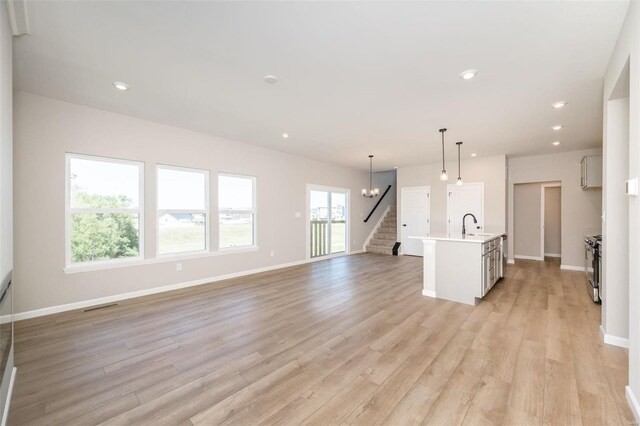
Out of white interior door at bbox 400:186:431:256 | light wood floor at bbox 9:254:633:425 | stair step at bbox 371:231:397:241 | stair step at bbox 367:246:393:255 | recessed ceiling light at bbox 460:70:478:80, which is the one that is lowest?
light wood floor at bbox 9:254:633:425

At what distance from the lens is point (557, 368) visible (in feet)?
7.58

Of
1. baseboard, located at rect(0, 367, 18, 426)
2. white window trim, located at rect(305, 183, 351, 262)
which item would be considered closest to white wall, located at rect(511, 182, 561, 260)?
white window trim, located at rect(305, 183, 351, 262)

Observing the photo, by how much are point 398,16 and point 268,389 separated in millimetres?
2974

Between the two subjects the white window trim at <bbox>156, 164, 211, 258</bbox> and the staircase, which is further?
the staircase

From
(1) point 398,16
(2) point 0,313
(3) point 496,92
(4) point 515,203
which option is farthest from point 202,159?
(4) point 515,203

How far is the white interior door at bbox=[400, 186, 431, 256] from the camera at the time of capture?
316 inches

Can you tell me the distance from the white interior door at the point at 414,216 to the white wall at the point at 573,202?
2791 mm

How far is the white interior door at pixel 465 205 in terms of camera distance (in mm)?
7094

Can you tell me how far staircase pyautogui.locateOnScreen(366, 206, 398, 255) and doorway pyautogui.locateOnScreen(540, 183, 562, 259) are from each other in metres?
4.22

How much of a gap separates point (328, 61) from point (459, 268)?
11.1 feet

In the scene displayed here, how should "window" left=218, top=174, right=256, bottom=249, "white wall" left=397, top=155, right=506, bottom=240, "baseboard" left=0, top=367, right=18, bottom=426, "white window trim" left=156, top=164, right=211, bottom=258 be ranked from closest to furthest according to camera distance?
1. "baseboard" left=0, top=367, right=18, bottom=426
2. "white window trim" left=156, top=164, right=211, bottom=258
3. "window" left=218, top=174, right=256, bottom=249
4. "white wall" left=397, top=155, right=506, bottom=240

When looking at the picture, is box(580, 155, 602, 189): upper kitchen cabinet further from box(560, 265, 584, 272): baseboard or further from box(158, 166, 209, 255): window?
box(158, 166, 209, 255): window

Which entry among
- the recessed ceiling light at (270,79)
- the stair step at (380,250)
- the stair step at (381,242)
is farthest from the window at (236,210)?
the stair step at (381,242)

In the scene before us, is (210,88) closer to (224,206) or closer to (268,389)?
(224,206)
